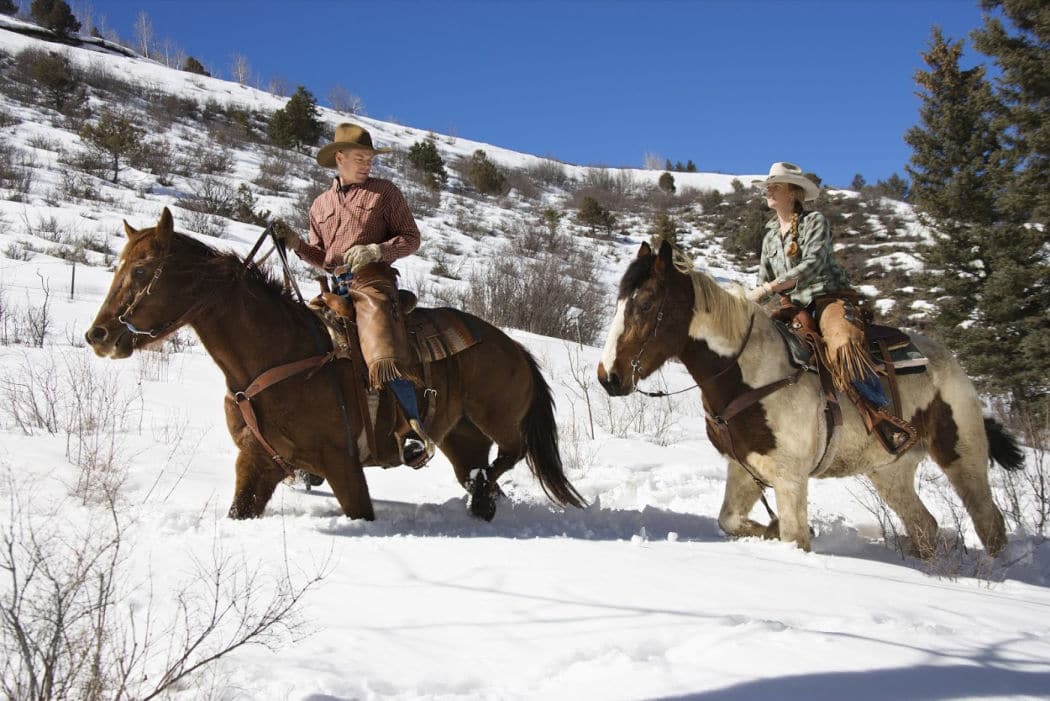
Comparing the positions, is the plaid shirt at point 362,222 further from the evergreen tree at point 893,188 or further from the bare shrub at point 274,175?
the evergreen tree at point 893,188

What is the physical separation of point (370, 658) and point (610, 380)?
2.28 m

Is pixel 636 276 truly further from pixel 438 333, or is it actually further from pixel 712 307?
pixel 438 333

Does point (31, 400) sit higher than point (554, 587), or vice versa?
point (31, 400)

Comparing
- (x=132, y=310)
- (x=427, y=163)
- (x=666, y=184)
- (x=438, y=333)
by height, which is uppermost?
(x=666, y=184)

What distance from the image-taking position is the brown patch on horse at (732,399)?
13.6 feet

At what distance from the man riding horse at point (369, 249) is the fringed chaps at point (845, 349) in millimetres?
2669

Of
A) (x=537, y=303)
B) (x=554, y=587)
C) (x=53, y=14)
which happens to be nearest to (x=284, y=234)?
(x=554, y=587)

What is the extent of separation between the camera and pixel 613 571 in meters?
3.01

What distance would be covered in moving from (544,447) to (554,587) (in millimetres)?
2360

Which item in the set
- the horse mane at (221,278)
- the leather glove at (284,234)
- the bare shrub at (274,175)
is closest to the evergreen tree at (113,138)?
the bare shrub at (274,175)

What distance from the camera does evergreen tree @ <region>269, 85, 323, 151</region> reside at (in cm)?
3036

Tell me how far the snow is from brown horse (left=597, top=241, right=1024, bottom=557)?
1.35ft

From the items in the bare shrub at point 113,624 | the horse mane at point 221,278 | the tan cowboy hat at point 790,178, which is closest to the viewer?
the bare shrub at point 113,624

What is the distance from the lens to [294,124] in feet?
99.9
